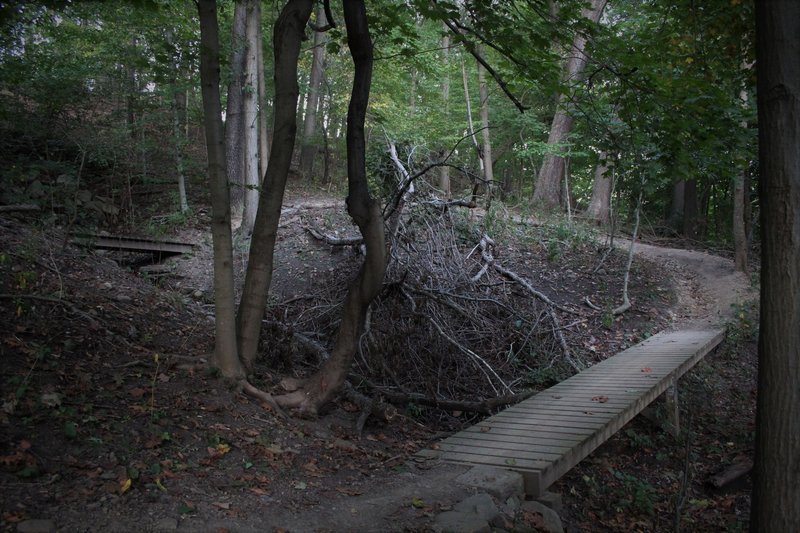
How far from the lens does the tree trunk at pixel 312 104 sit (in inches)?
769

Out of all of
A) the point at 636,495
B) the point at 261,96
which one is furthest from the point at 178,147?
the point at 636,495

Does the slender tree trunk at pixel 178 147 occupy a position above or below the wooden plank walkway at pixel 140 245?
above

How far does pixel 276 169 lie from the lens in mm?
5293

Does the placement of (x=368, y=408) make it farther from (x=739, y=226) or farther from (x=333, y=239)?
(x=739, y=226)

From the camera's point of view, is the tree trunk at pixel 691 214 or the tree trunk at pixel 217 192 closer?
the tree trunk at pixel 217 192

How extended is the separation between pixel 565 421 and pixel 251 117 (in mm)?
10076

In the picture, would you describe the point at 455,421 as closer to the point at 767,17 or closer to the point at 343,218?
the point at 767,17

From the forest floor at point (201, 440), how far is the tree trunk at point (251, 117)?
3.45 m

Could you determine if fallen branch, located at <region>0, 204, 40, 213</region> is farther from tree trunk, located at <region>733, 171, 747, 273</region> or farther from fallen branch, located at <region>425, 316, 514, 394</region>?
tree trunk, located at <region>733, 171, 747, 273</region>

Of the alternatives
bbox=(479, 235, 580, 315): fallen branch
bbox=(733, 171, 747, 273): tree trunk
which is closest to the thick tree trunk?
bbox=(479, 235, 580, 315): fallen branch

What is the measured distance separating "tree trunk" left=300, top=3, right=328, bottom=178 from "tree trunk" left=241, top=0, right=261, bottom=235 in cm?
552

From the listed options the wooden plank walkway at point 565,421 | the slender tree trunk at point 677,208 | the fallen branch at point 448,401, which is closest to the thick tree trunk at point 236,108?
the fallen branch at point 448,401

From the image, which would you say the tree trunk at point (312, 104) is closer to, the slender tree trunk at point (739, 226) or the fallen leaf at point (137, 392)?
the slender tree trunk at point (739, 226)

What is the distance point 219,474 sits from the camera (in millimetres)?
4000
